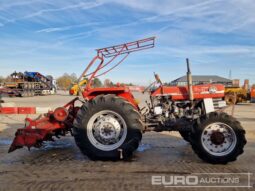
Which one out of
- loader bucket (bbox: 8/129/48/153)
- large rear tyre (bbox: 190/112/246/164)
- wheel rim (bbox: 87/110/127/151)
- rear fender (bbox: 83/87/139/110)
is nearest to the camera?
large rear tyre (bbox: 190/112/246/164)

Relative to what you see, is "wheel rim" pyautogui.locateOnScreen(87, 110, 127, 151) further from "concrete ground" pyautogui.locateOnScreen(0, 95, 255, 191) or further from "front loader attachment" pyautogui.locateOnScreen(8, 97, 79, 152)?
"front loader attachment" pyautogui.locateOnScreen(8, 97, 79, 152)

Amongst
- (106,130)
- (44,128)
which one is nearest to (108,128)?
(106,130)

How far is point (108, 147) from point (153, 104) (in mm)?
1482

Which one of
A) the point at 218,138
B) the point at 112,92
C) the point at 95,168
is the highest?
the point at 112,92

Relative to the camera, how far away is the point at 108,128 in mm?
6586

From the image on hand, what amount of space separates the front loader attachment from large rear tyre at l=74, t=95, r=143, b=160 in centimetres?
71

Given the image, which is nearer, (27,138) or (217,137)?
(217,137)

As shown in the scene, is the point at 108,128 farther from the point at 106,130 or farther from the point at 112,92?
the point at 112,92

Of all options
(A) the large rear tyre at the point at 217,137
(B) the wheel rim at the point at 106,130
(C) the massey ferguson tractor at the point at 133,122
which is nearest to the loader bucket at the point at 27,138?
(C) the massey ferguson tractor at the point at 133,122

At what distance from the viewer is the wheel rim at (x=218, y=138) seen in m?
6.26

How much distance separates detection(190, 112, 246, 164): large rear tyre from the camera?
618cm

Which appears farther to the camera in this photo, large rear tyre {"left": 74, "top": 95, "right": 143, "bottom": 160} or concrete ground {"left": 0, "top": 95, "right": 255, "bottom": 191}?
large rear tyre {"left": 74, "top": 95, "right": 143, "bottom": 160}

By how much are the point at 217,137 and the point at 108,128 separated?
2167 mm

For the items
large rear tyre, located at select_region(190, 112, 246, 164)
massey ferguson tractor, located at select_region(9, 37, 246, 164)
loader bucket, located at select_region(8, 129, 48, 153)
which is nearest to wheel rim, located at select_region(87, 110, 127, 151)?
massey ferguson tractor, located at select_region(9, 37, 246, 164)
